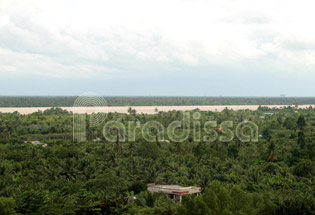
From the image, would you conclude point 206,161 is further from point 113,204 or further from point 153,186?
point 113,204

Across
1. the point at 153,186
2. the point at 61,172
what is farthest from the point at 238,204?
the point at 61,172

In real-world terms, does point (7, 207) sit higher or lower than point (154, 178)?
higher

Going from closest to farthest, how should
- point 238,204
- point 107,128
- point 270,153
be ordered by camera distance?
point 238,204, point 270,153, point 107,128

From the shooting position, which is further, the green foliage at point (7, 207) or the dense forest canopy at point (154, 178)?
the dense forest canopy at point (154, 178)

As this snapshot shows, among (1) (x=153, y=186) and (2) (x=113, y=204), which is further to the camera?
(1) (x=153, y=186)

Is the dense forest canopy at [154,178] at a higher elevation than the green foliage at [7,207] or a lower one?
lower

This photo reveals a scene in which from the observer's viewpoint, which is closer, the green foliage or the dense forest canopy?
the green foliage

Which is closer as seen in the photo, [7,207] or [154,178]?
[7,207]

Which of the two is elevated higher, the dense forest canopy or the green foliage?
the green foliage
